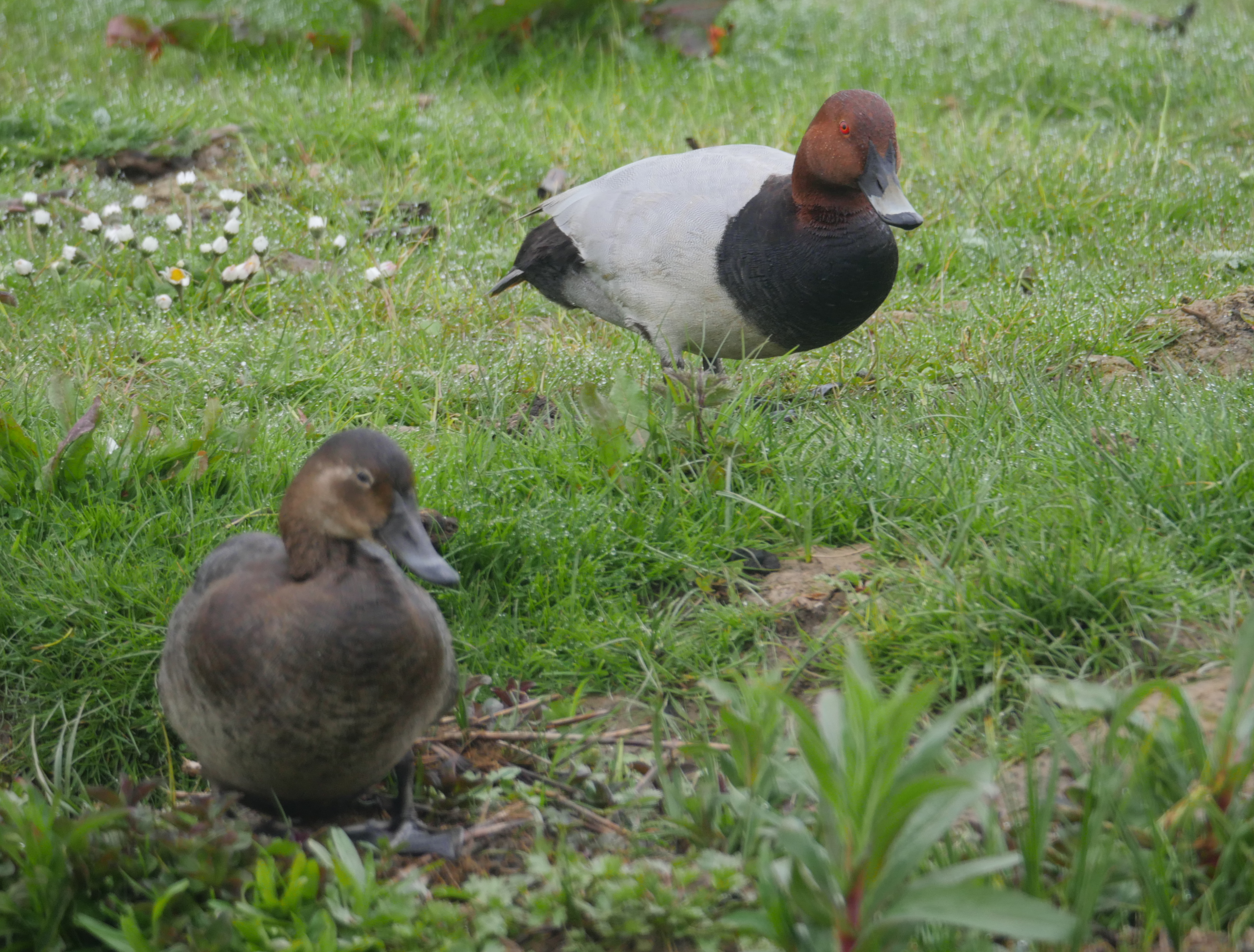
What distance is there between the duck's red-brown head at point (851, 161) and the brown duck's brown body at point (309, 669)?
1903 mm

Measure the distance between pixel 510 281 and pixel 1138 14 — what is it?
18.0 ft

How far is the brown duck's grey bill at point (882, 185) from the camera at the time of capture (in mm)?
3461

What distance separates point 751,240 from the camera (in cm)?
356

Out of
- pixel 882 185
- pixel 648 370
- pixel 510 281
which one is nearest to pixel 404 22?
pixel 510 281

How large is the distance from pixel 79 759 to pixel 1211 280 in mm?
3933

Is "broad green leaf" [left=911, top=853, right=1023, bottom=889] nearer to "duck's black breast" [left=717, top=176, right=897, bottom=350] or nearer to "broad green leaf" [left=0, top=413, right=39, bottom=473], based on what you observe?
"duck's black breast" [left=717, top=176, right=897, bottom=350]

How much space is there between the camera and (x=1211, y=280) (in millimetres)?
4324

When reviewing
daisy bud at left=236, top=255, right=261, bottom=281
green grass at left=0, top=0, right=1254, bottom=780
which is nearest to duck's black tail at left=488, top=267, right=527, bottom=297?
green grass at left=0, top=0, right=1254, bottom=780

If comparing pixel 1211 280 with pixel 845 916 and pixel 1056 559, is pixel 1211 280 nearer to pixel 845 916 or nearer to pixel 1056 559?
pixel 1056 559

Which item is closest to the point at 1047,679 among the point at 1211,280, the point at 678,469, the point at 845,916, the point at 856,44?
the point at 845,916

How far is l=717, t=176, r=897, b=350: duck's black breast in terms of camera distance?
349 cm

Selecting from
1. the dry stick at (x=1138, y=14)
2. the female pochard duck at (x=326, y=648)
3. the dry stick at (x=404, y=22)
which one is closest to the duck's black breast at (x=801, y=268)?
the female pochard duck at (x=326, y=648)

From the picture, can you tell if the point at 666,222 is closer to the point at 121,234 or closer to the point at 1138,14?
the point at 121,234

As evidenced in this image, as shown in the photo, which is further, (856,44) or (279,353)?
(856,44)
